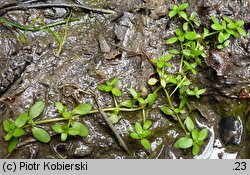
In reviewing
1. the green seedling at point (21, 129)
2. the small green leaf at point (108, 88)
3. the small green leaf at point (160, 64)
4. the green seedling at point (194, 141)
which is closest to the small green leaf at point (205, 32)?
the small green leaf at point (160, 64)

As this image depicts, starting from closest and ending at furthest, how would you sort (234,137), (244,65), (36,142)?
(36,142), (234,137), (244,65)

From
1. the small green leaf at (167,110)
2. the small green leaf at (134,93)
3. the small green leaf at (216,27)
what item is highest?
the small green leaf at (216,27)

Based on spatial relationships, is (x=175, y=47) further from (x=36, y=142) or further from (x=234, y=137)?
(x=36, y=142)

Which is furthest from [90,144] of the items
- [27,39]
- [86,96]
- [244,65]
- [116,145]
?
[244,65]

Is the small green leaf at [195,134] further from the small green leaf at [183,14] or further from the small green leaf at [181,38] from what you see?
the small green leaf at [183,14]

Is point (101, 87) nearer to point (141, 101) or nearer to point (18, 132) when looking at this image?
point (141, 101)
